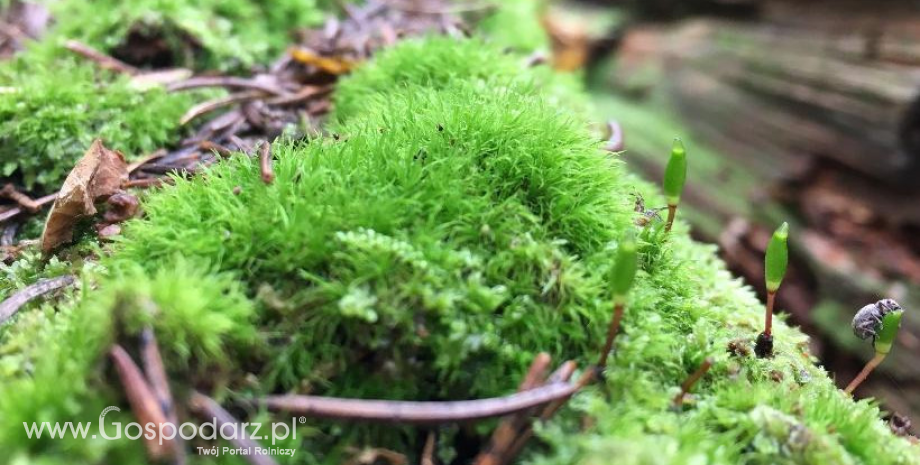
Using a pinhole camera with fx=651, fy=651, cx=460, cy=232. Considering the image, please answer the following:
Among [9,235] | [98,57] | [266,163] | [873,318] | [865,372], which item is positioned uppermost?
[266,163]

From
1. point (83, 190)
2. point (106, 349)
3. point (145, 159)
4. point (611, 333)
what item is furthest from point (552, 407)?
point (145, 159)

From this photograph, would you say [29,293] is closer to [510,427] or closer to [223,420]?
[223,420]

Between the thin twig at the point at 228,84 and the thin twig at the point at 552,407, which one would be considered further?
the thin twig at the point at 228,84

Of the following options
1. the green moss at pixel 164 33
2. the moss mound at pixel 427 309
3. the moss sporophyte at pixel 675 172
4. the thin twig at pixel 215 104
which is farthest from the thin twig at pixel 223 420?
the green moss at pixel 164 33

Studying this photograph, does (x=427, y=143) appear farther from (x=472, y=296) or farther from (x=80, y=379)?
(x=80, y=379)

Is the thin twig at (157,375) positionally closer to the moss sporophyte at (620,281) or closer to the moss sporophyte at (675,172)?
the moss sporophyte at (620,281)

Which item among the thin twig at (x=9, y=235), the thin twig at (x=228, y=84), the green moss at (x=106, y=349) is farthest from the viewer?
the thin twig at (x=228, y=84)
